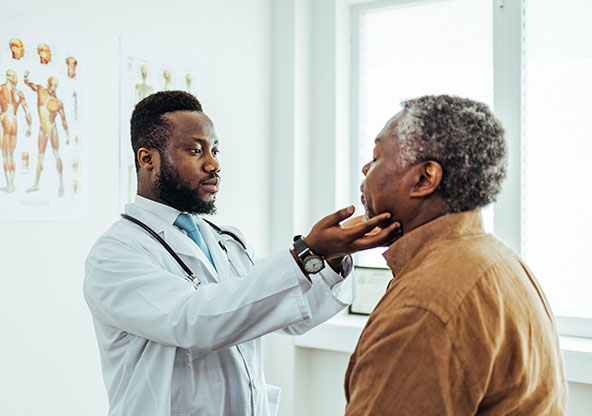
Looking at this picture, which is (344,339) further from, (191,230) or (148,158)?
(148,158)

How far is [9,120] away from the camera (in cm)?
190

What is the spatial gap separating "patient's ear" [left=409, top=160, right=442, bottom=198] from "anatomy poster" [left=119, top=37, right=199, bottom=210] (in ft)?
4.85

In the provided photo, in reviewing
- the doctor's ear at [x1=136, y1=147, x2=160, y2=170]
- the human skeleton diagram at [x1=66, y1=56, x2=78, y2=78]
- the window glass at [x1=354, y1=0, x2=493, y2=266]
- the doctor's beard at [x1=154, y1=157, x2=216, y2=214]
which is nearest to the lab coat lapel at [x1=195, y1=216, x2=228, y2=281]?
the doctor's beard at [x1=154, y1=157, x2=216, y2=214]

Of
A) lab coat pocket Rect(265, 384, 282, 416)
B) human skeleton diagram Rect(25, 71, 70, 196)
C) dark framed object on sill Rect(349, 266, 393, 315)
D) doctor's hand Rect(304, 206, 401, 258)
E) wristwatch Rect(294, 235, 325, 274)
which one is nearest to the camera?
doctor's hand Rect(304, 206, 401, 258)

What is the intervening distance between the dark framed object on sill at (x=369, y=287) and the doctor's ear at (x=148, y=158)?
1685 millimetres

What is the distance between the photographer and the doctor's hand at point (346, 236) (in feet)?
3.78

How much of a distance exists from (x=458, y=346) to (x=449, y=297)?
73mm

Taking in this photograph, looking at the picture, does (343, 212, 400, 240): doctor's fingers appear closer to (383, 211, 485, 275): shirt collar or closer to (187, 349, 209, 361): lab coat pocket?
(383, 211, 485, 275): shirt collar

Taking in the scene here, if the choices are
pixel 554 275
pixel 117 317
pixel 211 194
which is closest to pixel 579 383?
pixel 554 275

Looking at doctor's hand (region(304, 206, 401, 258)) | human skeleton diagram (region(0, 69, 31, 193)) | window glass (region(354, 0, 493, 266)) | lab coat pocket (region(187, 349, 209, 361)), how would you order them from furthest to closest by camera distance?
window glass (region(354, 0, 493, 266))
human skeleton diagram (region(0, 69, 31, 193))
lab coat pocket (region(187, 349, 209, 361))
doctor's hand (region(304, 206, 401, 258))

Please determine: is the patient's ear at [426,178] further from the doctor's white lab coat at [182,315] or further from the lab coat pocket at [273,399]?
the lab coat pocket at [273,399]

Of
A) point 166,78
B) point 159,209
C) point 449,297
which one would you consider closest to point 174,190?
point 159,209

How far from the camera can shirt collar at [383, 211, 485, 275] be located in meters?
1.07

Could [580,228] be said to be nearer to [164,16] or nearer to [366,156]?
[366,156]
